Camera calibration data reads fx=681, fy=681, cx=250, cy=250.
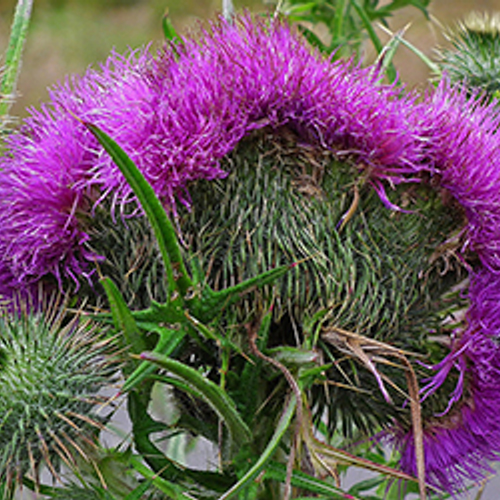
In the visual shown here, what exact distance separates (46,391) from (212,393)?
0.21 meters

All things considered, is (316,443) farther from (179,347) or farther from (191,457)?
(191,457)

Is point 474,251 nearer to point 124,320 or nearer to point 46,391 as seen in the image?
point 124,320

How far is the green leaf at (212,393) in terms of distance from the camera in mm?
713

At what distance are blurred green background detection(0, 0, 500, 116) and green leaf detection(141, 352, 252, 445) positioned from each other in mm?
3307

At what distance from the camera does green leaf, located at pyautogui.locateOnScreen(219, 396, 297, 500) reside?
2.31 feet

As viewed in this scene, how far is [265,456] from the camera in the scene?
726mm

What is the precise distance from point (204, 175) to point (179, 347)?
0.22 meters

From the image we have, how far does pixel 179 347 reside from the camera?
840 mm

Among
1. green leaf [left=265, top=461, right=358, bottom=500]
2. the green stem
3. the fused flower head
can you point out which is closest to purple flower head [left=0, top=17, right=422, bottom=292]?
the fused flower head

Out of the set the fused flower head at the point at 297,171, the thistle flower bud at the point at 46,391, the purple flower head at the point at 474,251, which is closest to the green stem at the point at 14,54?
the fused flower head at the point at 297,171

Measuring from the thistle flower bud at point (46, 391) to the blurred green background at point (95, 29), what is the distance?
10.9 feet

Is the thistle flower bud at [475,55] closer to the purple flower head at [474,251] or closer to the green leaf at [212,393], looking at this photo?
the purple flower head at [474,251]

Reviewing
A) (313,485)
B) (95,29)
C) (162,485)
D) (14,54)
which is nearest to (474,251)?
(313,485)

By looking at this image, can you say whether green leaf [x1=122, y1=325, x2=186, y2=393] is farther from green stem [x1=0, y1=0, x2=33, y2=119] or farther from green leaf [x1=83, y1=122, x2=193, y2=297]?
green stem [x1=0, y1=0, x2=33, y2=119]
